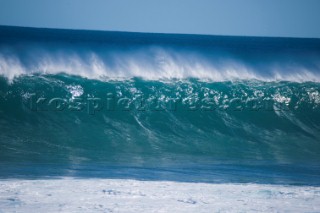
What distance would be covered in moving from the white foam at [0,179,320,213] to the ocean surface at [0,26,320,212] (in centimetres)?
15

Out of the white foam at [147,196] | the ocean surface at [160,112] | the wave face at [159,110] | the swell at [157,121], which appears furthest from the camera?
the swell at [157,121]

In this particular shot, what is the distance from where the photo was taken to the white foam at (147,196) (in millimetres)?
2672

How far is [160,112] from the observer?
283 inches

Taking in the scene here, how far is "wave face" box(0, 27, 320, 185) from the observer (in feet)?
14.3

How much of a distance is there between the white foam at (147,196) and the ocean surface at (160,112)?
152 mm

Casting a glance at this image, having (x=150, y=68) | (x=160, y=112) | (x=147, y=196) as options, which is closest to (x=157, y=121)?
(x=160, y=112)

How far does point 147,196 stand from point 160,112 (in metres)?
4.31

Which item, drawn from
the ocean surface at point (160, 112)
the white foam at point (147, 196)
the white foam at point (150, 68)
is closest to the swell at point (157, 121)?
the ocean surface at point (160, 112)

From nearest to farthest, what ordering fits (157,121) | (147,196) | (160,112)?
(147,196) → (157,121) → (160,112)

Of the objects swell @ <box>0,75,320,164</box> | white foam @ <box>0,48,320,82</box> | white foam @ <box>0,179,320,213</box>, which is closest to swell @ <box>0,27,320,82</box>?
white foam @ <box>0,48,320,82</box>

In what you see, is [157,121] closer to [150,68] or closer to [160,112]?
[160,112]

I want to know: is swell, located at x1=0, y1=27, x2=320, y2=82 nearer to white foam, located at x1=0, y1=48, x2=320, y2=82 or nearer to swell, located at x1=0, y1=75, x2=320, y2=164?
white foam, located at x1=0, y1=48, x2=320, y2=82

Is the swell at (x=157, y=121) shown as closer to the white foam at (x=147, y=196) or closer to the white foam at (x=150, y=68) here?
the white foam at (x=150, y=68)

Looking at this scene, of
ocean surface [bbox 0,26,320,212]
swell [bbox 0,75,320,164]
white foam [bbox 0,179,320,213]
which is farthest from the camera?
swell [bbox 0,75,320,164]
